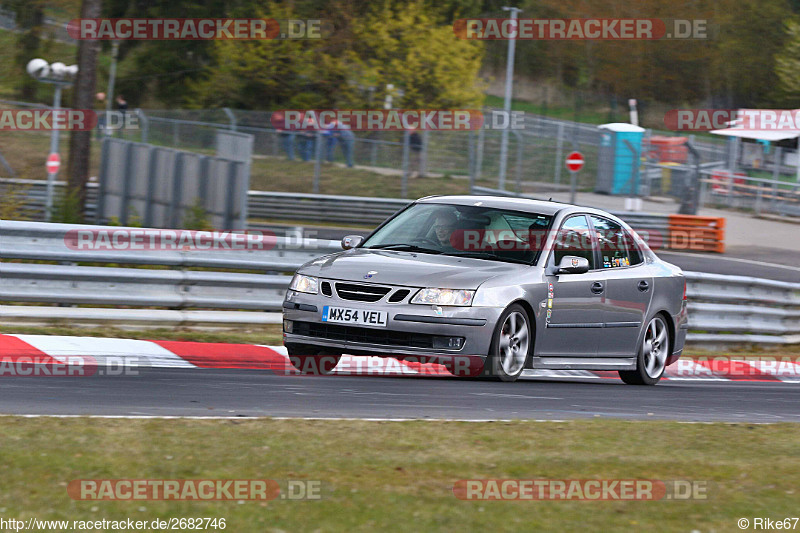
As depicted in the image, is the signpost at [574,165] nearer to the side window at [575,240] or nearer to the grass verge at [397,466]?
the side window at [575,240]

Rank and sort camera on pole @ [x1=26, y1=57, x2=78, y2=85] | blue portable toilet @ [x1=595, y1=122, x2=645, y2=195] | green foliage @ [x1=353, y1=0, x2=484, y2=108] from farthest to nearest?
green foliage @ [x1=353, y1=0, x2=484, y2=108], blue portable toilet @ [x1=595, y1=122, x2=645, y2=195], camera on pole @ [x1=26, y1=57, x2=78, y2=85]

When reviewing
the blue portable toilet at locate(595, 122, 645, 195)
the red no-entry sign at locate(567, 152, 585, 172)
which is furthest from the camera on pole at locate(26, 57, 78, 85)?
the blue portable toilet at locate(595, 122, 645, 195)

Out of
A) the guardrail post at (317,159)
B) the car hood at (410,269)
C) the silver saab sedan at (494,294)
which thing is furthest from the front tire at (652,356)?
the guardrail post at (317,159)

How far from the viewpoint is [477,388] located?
27.7 ft

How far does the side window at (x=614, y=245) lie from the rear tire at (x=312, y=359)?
249 cm

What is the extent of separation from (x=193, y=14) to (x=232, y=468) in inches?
1613

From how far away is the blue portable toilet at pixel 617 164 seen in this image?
94.1 feet

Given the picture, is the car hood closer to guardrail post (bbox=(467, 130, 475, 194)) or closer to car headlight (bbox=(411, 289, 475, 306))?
car headlight (bbox=(411, 289, 475, 306))

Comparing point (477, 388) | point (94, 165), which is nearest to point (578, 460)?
point (477, 388)

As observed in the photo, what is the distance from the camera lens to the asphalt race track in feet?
22.7

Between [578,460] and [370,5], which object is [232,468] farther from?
[370,5]

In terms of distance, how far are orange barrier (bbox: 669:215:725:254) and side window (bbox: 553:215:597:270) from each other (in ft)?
64.2

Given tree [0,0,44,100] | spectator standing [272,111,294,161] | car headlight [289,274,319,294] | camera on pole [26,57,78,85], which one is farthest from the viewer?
tree [0,0,44,100]

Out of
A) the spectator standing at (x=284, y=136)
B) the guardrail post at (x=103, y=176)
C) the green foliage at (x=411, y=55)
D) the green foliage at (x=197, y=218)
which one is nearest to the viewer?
the green foliage at (x=197, y=218)
